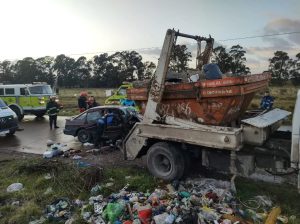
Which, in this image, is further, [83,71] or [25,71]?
[83,71]

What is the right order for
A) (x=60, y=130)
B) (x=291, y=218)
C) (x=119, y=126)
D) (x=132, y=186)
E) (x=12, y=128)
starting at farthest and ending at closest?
(x=60, y=130) < (x=12, y=128) < (x=119, y=126) < (x=132, y=186) < (x=291, y=218)

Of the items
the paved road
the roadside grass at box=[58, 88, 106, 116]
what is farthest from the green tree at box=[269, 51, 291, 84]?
the paved road

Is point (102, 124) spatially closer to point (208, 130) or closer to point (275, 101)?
point (208, 130)

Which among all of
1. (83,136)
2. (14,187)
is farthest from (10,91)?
(14,187)

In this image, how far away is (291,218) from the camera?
556 centimetres

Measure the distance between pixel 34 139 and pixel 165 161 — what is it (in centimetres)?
803

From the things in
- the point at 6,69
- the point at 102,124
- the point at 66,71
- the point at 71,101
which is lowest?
the point at 71,101

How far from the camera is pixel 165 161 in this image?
24.9ft

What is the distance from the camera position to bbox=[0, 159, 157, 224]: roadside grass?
6422 millimetres

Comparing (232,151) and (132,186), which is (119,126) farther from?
(232,151)

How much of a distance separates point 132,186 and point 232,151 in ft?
7.33

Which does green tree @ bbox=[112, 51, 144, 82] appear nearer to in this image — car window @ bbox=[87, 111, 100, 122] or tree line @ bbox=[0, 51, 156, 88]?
tree line @ bbox=[0, 51, 156, 88]

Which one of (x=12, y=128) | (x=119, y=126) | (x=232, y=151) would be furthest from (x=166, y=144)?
(x=12, y=128)

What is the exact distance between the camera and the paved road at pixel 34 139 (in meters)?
12.2
